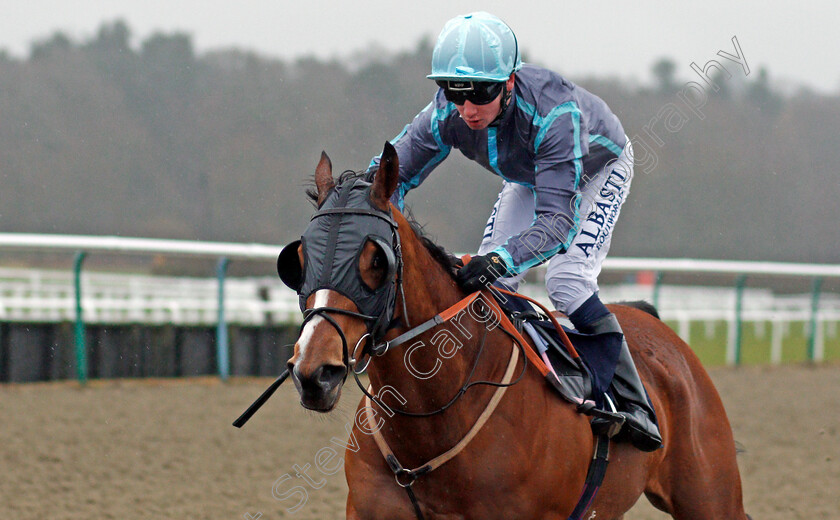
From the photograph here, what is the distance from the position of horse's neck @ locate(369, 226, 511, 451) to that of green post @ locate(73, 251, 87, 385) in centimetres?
549

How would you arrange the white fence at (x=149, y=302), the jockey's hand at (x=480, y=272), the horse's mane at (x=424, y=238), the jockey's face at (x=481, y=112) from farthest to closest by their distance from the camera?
the white fence at (x=149, y=302) → the jockey's face at (x=481, y=112) → the jockey's hand at (x=480, y=272) → the horse's mane at (x=424, y=238)

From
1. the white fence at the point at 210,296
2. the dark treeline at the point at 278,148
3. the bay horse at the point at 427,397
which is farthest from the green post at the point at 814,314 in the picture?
the dark treeline at the point at 278,148

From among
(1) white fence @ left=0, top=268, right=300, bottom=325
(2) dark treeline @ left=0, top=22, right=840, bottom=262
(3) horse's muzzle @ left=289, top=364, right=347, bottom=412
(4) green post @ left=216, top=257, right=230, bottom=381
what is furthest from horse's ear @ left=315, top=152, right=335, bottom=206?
(2) dark treeline @ left=0, top=22, right=840, bottom=262

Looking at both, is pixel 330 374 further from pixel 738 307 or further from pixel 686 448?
pixel 738 307

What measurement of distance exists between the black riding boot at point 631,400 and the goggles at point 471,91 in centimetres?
87

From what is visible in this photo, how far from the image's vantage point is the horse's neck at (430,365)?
2445mm

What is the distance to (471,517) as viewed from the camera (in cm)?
250

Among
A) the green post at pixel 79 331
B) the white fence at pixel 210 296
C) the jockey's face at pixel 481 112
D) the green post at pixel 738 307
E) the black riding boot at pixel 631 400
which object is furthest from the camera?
the green post at pixel 738 307

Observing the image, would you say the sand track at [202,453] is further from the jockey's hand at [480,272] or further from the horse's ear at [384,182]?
the horse's ear at [384,182]

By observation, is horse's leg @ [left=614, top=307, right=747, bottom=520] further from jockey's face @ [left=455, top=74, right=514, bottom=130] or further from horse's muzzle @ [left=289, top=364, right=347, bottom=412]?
horse's muzzle @ [left=289, top=364, right=347, bottom=412]

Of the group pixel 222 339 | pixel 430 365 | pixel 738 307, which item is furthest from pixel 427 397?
pixel 738 307

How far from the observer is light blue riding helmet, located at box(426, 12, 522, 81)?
105 inches

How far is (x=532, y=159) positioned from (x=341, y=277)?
1157 mm

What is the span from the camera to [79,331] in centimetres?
737
